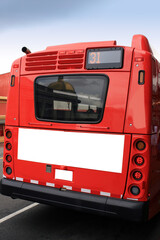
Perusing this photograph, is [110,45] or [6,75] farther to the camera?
[6,75]

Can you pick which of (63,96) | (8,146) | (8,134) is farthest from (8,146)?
(63,96)

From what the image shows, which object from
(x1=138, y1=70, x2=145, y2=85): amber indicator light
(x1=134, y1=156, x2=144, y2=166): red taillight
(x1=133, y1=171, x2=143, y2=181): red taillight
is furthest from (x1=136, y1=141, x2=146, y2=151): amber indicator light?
(x1=138, y1=70, x2=145, y2=85): amber indicator light

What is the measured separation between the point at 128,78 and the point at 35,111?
5.00 feet

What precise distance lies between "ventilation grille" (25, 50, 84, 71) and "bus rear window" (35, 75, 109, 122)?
6.2 inches

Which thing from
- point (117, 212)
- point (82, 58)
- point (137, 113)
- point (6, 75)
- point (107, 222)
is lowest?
point (107, 222)

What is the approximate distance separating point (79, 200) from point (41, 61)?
2.14 m

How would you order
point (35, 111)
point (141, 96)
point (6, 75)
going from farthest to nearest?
1. point (6, 75)
2. point (35, 111)
3. point (141, 96)

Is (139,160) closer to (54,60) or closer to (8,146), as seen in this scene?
(54,60)

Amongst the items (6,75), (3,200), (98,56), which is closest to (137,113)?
(98,56)

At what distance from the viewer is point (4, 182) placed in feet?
15.1

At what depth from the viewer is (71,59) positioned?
14.0ft

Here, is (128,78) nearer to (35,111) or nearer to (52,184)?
(35,111)

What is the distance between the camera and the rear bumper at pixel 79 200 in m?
3.68

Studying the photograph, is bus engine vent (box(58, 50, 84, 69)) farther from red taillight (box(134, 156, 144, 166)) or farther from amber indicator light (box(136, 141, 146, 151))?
red taillight (box(134, 156, 144, 166))
